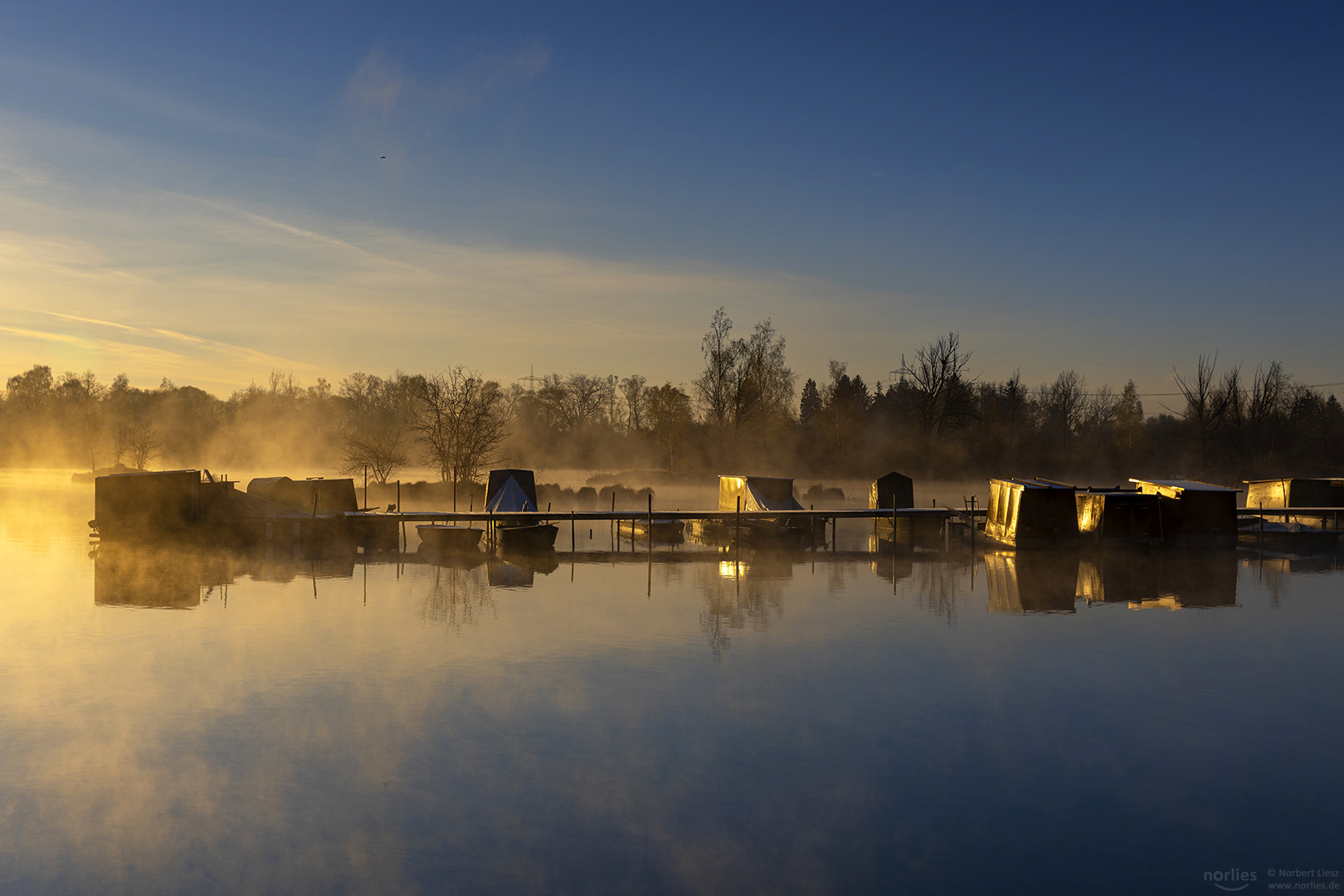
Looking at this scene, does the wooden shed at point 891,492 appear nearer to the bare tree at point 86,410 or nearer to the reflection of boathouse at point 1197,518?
the reflection of boathouse at point 1197,518

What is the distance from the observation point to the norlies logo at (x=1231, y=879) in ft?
33.4

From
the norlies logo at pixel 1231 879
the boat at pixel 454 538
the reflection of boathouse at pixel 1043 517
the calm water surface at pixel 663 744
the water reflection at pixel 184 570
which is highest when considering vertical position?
the reflection of boathouse at pixel 1043 517

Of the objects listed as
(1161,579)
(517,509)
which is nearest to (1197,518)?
(1161,579)

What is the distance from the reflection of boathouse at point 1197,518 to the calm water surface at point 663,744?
14791 mm

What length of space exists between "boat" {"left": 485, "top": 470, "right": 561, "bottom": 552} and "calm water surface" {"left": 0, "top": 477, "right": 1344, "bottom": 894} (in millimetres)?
14119

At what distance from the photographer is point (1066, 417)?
112062 millimetres

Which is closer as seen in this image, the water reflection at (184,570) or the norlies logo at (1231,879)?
the norlies logo at (1231,879)

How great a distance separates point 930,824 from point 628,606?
15.8m

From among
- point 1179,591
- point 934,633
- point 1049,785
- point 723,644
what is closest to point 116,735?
point 723,644

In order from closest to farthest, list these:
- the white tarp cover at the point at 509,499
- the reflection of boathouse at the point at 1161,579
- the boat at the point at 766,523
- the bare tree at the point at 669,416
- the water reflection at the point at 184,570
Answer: the reflection of boathouse at the point at 1161,579 → the water reflection at the point at 184,570 → the boat at the point at 766,523 → the white tarp cover at the point at 509,499 → the bare tree at the point at 669,416

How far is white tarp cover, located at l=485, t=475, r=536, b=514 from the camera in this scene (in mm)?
45750

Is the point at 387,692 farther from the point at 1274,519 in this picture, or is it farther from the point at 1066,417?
the point at 1066,417

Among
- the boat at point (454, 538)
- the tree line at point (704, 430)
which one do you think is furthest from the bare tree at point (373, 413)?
the boat at point (454, 538)

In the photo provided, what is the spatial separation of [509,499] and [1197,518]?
31254 mm
